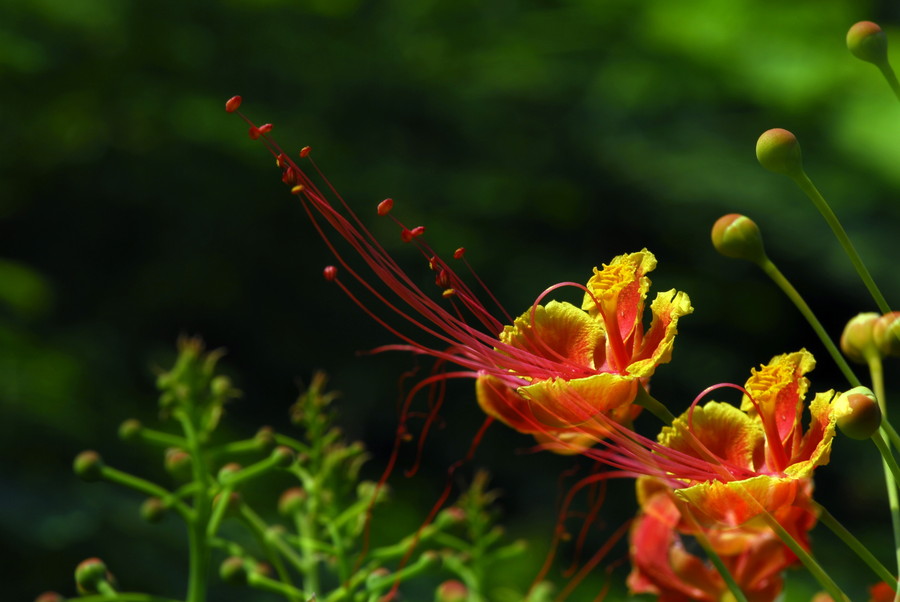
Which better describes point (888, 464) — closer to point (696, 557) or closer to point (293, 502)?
point (696, 557)

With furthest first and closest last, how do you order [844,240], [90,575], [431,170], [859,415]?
[431,170], [90,575], [844,240], [859,415]

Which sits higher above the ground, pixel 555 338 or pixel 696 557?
pixel 555 338

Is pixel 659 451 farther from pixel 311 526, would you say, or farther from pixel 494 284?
pixel 494 284

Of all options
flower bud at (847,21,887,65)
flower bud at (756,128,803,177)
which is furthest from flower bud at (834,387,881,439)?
flower bud at (847,21,887,65)

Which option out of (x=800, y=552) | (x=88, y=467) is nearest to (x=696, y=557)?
(x=800, y=552)

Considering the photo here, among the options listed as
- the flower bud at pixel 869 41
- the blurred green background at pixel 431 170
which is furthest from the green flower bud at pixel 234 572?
the blurred green background at pixel 431 170

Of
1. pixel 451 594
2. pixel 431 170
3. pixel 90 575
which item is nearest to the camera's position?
pixel 90 575
